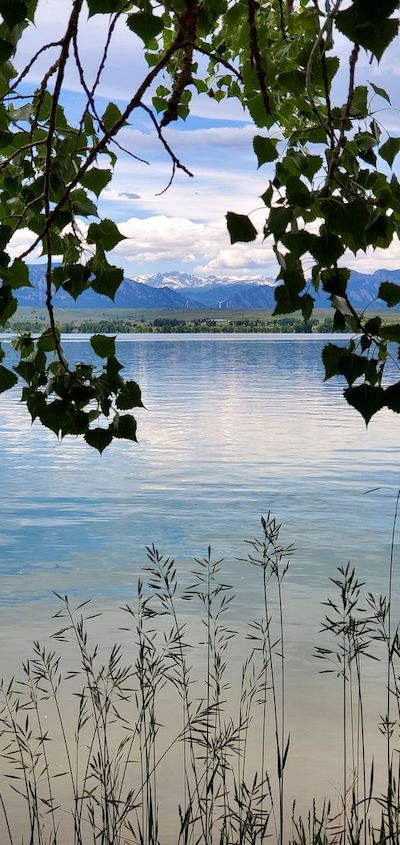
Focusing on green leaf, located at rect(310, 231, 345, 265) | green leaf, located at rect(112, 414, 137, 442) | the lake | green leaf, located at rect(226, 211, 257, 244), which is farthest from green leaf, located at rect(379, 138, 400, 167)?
the lake

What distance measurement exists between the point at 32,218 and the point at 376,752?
263 inches

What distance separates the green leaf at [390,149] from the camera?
2724mm

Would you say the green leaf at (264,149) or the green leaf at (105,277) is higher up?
the green leaf at (264,149)

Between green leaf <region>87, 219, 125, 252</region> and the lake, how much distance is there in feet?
20.9

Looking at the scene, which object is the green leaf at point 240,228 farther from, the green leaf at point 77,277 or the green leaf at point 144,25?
the green leaf at point 77,277

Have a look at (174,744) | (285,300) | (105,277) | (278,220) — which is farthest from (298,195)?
(174,744)

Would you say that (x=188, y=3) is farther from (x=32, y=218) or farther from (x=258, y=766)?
(x=258, y=766)

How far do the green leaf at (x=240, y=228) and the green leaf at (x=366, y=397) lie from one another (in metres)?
0.47

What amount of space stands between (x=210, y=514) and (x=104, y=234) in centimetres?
1785

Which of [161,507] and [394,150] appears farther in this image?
[161,507]

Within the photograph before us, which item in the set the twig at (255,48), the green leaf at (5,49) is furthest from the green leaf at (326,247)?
the twig at (255,48)

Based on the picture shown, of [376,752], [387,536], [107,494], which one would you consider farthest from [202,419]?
[376,752]

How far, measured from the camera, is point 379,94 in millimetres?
2688

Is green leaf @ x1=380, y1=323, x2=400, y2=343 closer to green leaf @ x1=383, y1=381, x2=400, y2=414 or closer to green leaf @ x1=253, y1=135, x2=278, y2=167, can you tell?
green leaf @ x1=383, y1=381, x2=400, y2=414
